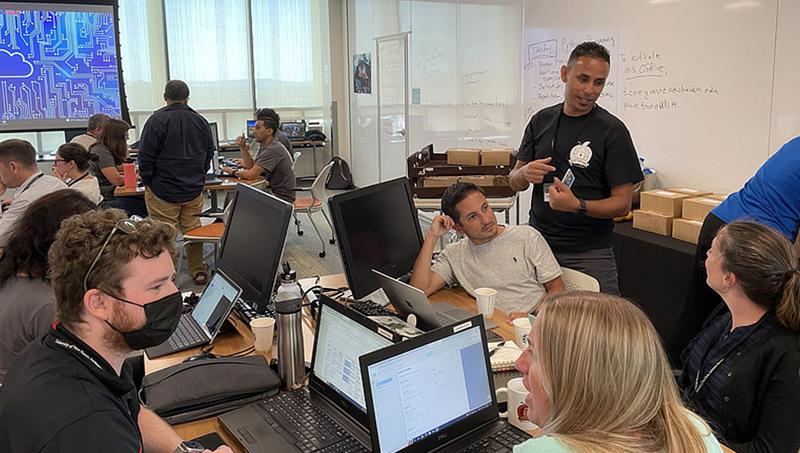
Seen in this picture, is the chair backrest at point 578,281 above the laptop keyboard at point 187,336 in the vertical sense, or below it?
above

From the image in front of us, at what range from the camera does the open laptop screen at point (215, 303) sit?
2.25 meters

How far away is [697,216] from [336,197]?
2.33 meters

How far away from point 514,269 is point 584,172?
580mm

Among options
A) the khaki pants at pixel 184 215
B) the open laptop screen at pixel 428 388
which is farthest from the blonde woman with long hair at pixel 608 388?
the khaki pants at pixel 184 215

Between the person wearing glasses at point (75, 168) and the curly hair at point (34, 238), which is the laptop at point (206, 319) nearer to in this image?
the curly hair at point (34, 238)

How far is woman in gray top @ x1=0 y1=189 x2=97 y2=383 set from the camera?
207cm

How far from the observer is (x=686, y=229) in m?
3.63

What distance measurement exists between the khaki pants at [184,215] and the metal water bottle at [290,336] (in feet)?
12.4

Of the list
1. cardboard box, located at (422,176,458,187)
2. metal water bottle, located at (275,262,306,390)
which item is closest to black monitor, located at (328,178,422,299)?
metal water bottle, located at (275,262,306,390)

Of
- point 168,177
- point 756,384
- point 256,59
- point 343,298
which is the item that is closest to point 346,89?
point 256,59

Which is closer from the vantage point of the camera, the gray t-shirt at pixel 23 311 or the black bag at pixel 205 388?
the black bag at pixel 205 388

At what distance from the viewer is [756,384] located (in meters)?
1.82

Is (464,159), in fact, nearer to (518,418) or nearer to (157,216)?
(157,216)

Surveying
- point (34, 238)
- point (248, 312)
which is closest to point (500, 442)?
point (248, 312)
